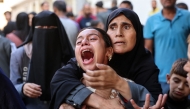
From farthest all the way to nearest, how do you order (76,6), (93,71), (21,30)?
1. (76,6)
2. (21,30)
3. (93,71)

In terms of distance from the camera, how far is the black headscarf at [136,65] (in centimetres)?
298

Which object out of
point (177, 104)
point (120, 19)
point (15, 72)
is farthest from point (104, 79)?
point (15, 72)

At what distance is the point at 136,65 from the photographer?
3051 millimetres

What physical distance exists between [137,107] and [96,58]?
520 millimetres

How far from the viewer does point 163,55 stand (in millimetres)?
5566

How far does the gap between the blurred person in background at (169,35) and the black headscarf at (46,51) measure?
1.56 meters

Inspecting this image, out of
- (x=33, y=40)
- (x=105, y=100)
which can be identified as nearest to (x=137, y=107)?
(x=105, y=100)

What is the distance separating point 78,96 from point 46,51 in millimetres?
1849

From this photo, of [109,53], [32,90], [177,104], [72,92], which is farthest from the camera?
[32,90]

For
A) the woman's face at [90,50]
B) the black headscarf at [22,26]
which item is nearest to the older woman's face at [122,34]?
the woman's face at [90,50]

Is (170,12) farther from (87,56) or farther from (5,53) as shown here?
(87,56)

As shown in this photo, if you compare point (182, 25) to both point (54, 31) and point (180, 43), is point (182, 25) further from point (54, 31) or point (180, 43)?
point (54, 31)

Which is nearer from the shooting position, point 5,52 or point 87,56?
point 87,56

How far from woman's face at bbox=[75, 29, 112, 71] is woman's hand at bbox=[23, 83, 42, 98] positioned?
130 cm
